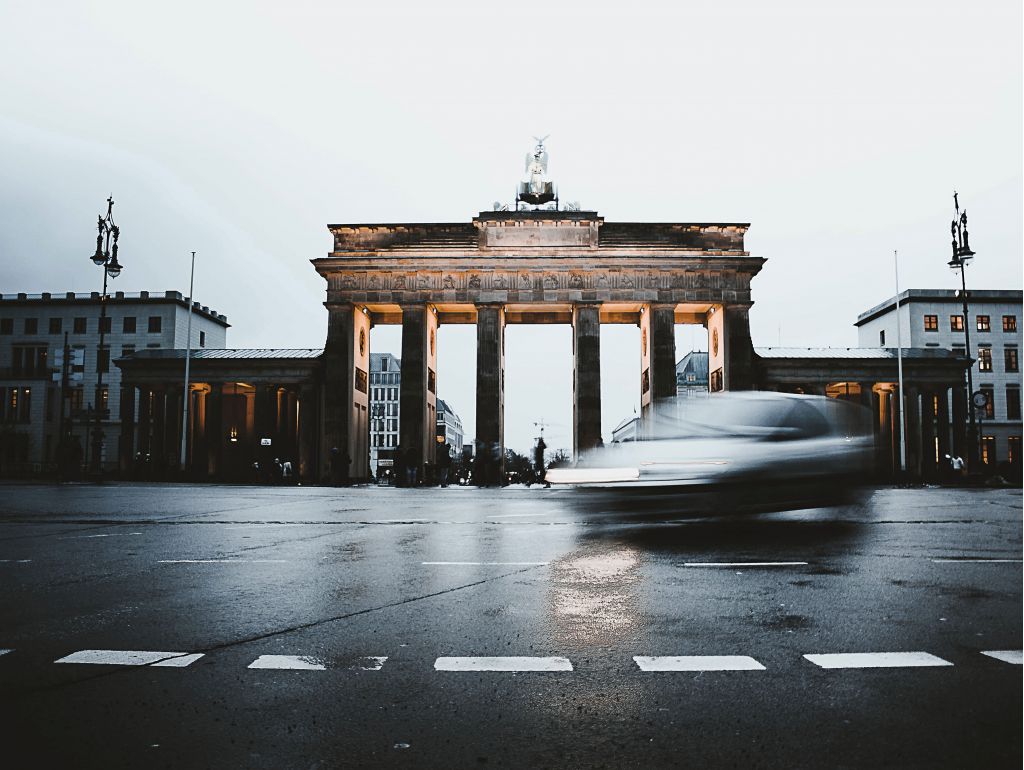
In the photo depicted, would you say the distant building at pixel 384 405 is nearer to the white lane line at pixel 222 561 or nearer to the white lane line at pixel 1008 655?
the white lane line at pixel 222 561

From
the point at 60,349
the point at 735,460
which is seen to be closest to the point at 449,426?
the point at 60,349

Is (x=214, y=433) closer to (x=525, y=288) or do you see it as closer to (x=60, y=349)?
(x=525, y=288)

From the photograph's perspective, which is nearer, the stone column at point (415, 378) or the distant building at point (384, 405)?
the stone column at point (415, 378)

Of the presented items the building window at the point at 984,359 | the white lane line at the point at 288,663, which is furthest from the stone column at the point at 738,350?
the white lane line at the point at 288,663

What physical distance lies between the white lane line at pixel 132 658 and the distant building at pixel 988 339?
85.1 metres

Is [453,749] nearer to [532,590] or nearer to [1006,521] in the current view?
[532,590]

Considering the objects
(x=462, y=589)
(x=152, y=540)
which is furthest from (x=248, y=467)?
(x=462, y=589)

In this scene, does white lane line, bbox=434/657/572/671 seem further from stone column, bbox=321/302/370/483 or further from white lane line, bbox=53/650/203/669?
stone column, bbox=321/302/370/483

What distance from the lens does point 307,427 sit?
179 ft

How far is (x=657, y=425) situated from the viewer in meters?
12.9

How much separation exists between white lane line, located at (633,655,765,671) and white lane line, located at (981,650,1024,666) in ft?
4.22

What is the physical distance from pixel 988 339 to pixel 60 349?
298 ft

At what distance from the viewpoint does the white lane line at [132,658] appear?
4.26 metres

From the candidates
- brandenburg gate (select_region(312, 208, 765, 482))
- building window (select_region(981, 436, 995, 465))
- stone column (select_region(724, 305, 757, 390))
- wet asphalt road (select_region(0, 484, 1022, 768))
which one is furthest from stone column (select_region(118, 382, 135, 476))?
building window (select_region(981, 436, 995, 465))
